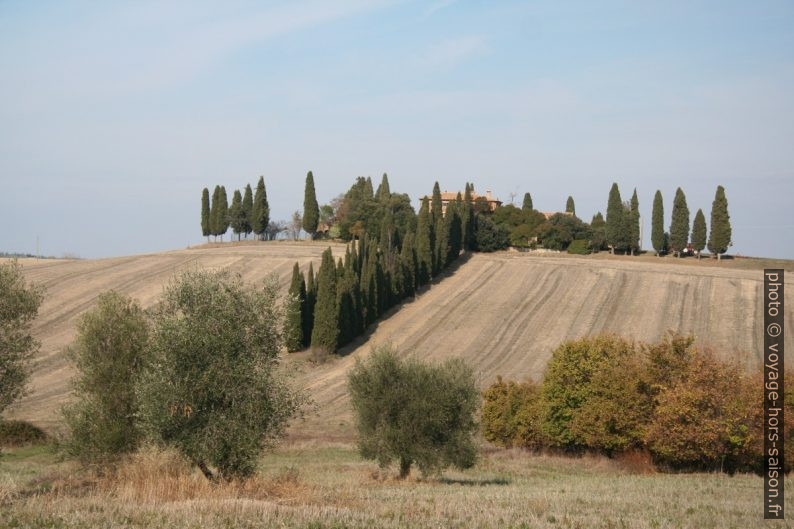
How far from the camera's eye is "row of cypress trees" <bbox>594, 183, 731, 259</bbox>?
362ft

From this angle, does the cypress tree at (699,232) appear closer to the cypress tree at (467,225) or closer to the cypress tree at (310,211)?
the cypress tree at (467,225)

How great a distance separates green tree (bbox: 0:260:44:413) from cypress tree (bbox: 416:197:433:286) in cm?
7146

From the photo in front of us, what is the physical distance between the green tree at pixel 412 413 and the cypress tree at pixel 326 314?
40.6 metres

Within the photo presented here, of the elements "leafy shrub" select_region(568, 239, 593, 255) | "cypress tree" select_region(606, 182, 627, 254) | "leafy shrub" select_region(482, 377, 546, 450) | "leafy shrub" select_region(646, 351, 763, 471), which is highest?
"cypress tree" select_region(606, 182, 627, 254)

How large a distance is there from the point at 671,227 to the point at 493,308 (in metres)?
43.8

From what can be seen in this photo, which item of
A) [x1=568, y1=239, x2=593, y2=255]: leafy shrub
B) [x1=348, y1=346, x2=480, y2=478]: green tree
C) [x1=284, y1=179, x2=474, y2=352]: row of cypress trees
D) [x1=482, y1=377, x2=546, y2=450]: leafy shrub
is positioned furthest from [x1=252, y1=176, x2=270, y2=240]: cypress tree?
[x1=348, y1=346, x2=480, y2=478]: green tree

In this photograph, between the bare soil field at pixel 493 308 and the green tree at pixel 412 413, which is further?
the bare soil field at pixel 493 308

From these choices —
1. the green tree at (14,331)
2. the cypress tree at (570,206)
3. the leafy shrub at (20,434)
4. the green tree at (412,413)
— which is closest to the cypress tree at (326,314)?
the leafy shrub at (20,434)

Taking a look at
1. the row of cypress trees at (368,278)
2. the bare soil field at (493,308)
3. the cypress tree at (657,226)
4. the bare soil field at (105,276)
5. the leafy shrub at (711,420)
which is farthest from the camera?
the cypress tree at (657,226)

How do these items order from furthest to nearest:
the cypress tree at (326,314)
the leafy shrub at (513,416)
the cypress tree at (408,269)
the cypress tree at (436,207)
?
the cypress tree at (436,207) → the cypress tree at (408,269) → the cypress tree at (326,314) → the leafy shrub at (513,416)

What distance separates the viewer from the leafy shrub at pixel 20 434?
46438 mm

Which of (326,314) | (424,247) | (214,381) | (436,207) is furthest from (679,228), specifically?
(214,381)

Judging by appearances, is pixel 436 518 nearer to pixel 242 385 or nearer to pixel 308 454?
pixel 242 385

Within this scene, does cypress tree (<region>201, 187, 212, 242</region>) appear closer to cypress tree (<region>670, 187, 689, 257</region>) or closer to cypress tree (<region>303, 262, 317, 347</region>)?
cypress tree (<region>303, 262, 317, 347</region>)
